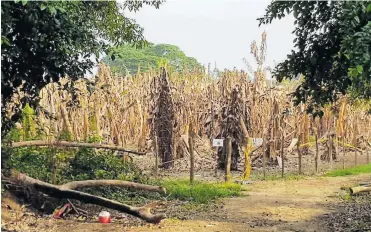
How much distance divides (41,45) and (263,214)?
560 centimetres

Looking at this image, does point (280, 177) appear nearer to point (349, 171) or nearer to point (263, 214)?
point (349, 171)

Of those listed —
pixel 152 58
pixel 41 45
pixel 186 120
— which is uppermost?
pixel 152 58

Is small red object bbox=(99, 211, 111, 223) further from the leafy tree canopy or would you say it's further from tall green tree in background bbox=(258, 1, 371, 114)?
the leafy tree canopy

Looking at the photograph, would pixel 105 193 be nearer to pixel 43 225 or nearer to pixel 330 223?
pixel 43 225

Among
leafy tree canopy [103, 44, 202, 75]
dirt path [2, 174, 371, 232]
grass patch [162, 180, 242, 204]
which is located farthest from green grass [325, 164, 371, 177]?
leafy tree canopy [103, 44, 202, 75]

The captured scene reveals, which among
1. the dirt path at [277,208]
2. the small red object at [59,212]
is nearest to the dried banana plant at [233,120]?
the dirt path at [277,208]

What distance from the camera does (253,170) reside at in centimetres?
1820

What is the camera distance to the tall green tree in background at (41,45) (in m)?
5.73

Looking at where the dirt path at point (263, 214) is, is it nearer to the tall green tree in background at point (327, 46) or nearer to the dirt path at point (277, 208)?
the dirt path at point (277, 208)

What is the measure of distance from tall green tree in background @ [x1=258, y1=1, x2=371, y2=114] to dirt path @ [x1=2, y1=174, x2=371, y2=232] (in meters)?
2.30

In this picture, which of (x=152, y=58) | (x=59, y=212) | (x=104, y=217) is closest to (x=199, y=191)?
(x=104, y=217)

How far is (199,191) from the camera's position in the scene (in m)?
11.6

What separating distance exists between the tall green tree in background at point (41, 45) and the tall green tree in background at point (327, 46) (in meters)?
2.63

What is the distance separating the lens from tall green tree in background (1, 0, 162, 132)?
18.8 feet
